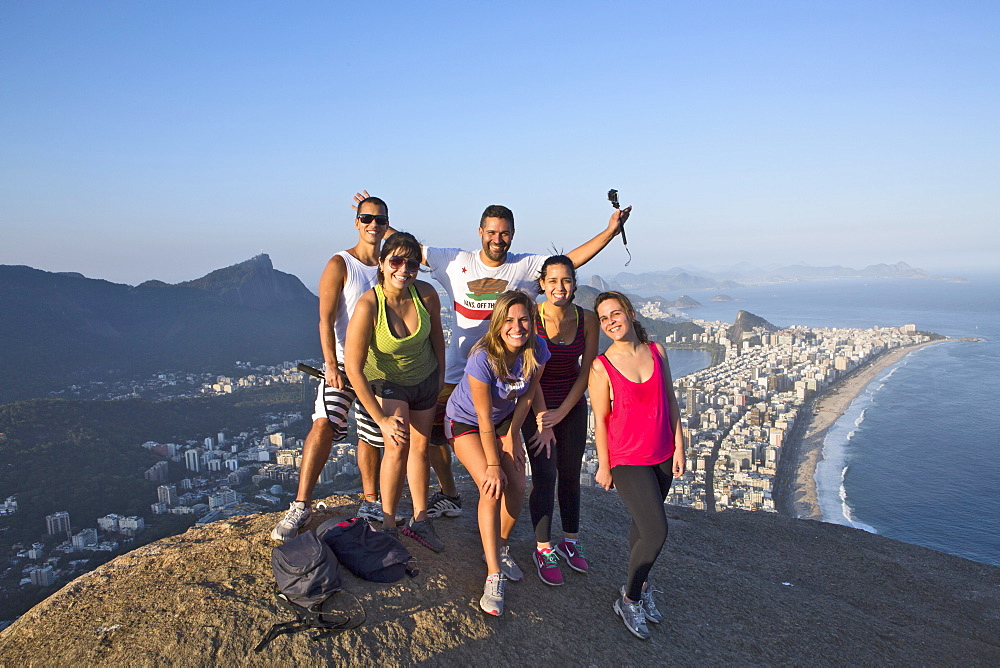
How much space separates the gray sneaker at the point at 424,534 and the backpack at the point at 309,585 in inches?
30.0

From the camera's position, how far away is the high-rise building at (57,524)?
38.0 feet

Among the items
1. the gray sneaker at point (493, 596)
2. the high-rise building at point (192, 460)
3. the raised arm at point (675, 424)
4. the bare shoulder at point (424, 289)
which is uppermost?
the bare shoulder at point (424, 289)

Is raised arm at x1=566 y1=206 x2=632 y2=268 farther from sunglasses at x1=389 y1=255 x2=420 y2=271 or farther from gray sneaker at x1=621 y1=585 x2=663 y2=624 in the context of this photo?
gray sneaker at x1=621 y1=585 x2=663 y2=624

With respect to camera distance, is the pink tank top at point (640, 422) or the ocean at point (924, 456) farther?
the ocean at point (924, 456)

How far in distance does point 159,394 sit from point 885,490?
3158cm

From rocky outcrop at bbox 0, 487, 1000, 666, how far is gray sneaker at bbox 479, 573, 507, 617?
68mm

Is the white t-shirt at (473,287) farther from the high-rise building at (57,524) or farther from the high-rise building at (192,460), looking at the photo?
the high-rise building at (192,460)

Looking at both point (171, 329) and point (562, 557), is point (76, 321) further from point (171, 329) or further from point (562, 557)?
point (562, 557)

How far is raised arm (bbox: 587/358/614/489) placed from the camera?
3310 mm

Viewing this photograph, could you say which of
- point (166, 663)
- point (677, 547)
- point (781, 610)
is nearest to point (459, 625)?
point (166, 663)

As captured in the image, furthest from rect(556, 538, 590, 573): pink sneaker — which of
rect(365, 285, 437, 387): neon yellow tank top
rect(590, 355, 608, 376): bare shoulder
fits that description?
rect(365, 285, 437, 387): neon yellow tank top

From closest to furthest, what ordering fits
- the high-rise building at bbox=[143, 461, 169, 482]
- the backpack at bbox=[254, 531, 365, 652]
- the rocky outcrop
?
1. the rocky outcrop
2. the backpack at bbox=[254, 531, 365, 652]
3. the high-rise building at bbox=[143, 461, 169, 482]

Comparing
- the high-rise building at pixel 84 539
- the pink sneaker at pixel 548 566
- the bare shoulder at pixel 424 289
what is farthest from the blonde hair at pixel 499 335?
the high-rise building at pixel 84 539

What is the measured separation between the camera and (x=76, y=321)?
111 feet
